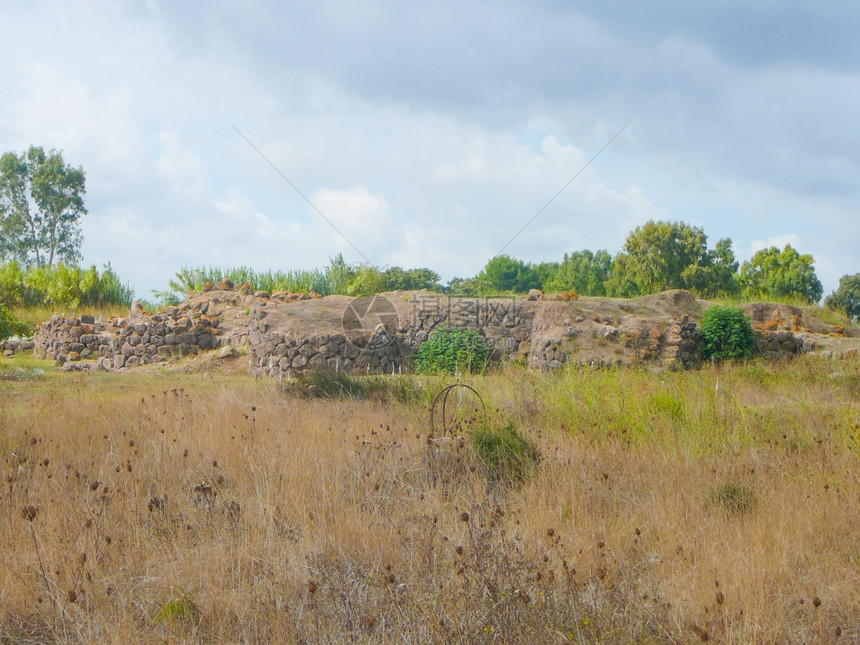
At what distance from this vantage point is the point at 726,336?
638 inches

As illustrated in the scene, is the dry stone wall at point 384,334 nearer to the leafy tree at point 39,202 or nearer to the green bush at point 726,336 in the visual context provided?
the green bush at point 726,336

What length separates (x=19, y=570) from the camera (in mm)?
4242

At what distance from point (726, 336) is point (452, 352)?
254 inches

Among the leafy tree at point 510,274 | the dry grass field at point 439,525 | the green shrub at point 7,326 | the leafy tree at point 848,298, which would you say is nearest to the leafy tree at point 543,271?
the leafy tree at point 510,274

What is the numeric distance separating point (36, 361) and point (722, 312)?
60.2ft

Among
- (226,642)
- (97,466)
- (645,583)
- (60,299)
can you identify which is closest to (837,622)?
(645,583)

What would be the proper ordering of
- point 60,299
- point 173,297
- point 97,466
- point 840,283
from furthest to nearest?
1. point 840,283
2. point 60,299
3. point 173,297
4. point 97,466

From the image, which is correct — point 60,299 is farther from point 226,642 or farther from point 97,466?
point 226,642

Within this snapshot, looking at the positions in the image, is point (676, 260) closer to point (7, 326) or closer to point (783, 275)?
point (783, 275)

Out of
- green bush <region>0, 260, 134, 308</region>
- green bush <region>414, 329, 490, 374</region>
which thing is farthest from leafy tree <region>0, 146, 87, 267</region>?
green bush <region>414, 329, 490, 374</region>

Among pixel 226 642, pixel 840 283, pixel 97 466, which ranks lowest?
pixel 226 642

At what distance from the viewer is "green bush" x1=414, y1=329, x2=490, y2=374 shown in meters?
15.8

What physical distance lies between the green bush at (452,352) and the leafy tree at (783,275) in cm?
2305

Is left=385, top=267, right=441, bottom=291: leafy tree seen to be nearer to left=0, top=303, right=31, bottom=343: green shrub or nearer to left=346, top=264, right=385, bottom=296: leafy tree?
left=346, top=264, right=385, bottom=296: leafy tree
